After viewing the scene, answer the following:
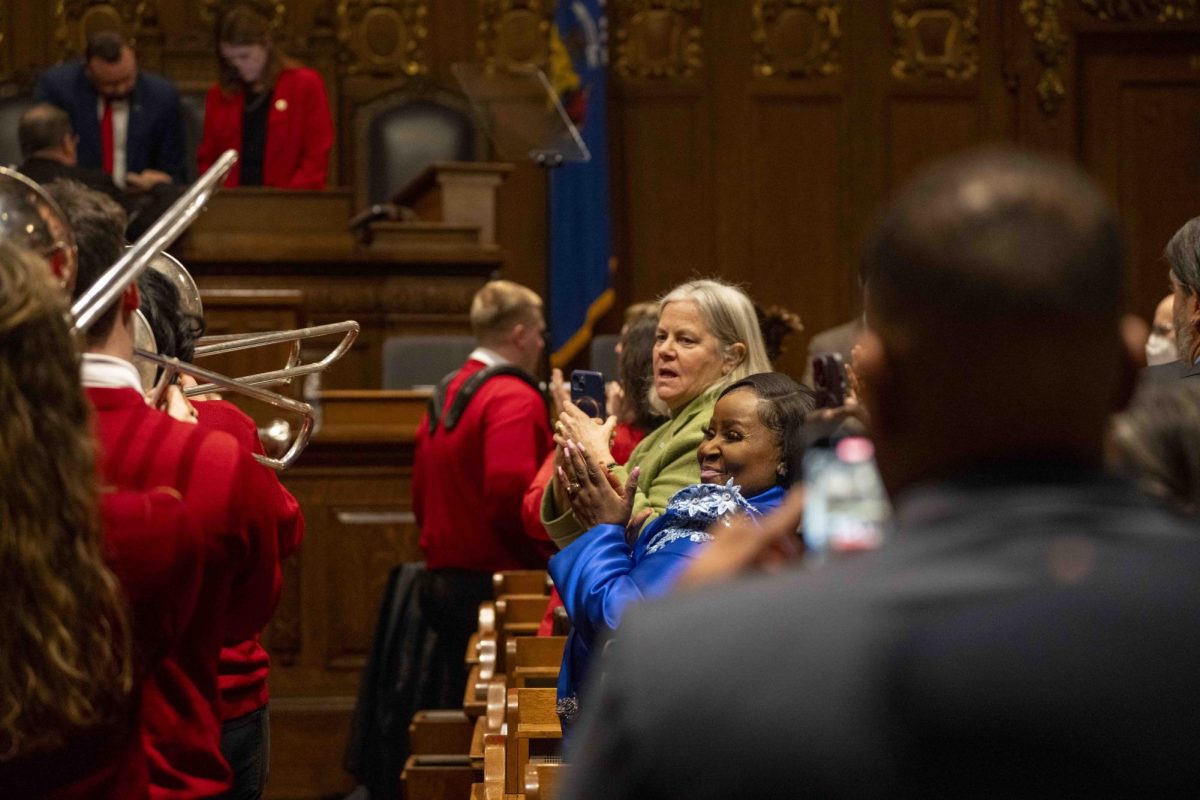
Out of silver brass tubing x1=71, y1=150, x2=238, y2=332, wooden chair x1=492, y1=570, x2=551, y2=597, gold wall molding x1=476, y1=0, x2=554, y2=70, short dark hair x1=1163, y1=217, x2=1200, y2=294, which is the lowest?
wooden chair x1=492, y1=570, x2=551, y2=597

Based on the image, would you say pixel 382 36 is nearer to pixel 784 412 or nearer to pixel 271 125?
pixel 271 125

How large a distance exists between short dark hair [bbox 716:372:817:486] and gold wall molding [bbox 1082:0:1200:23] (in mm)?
7005

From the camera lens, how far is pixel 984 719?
964 millimetres

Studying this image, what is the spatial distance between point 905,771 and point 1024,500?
18cm

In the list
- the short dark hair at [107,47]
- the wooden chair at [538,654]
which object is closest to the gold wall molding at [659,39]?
the short dark hair at [107,47]

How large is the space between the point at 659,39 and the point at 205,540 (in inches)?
296

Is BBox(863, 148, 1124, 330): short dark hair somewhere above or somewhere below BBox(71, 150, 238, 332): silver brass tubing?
above

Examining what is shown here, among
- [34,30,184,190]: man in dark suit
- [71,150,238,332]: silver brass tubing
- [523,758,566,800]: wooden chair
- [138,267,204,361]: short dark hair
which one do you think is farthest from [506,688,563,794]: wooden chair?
[34,30,184,190]: man in dark suit

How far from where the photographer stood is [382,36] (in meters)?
8.99

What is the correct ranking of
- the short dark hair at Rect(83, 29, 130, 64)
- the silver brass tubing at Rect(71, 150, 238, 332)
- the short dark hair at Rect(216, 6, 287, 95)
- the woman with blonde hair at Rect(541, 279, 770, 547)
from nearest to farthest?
the silver brass tubing at Rect(71, 150, 238, 332) < the woman with blonde hair at Rect(541, 279, 770, 547) < the short dark hair at Rect(83, 29, 130, 64) < the short dark hair at Rect(216, 6, 287, 95)

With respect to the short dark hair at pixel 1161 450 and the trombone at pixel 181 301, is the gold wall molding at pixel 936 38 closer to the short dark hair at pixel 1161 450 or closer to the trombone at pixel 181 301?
the trombone at pixel 181 301

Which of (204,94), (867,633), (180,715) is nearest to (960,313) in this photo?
(867,633)

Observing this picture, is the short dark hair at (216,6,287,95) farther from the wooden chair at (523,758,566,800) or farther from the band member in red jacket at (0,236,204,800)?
the band member in red jacket at (0,236,204,800)

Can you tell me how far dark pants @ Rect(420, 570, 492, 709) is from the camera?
5.09 m
